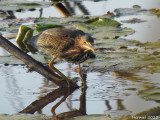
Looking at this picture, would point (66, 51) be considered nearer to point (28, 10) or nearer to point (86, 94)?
point (86, 94)

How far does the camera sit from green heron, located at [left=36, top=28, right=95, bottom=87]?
4515mm

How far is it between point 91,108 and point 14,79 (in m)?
1.35

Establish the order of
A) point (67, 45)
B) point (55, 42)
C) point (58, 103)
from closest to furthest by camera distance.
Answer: point (58, 103) < point (67, 45) < point (55, 42)

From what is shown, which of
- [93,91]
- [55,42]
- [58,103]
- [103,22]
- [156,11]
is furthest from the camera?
[156,11]

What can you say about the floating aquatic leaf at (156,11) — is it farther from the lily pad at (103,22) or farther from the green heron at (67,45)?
the green heron at (67,45)

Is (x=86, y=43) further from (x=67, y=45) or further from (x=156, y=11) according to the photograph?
(x=156, y=11)

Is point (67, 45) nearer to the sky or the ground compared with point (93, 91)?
nearer to the sky

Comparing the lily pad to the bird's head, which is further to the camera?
the lily pad

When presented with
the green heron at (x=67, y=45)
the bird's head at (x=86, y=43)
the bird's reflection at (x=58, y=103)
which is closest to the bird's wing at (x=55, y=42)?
the green heron at (x=67, y=45)

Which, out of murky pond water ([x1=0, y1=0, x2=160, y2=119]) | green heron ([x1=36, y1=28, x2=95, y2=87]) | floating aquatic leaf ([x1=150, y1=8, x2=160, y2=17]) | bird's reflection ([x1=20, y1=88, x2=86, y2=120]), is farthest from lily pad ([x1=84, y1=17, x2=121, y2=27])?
bird's reflection ([x1=20, y1=88, x2=86, y2=120])

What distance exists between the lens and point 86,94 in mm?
4285

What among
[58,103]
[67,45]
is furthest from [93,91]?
[67,45]

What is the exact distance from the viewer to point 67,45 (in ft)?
15.5

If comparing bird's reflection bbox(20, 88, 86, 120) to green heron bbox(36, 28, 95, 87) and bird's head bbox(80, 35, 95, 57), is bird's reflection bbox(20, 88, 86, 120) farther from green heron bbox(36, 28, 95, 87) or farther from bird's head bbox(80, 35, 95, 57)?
bird's head bbox(80, 35, 95, 57)
